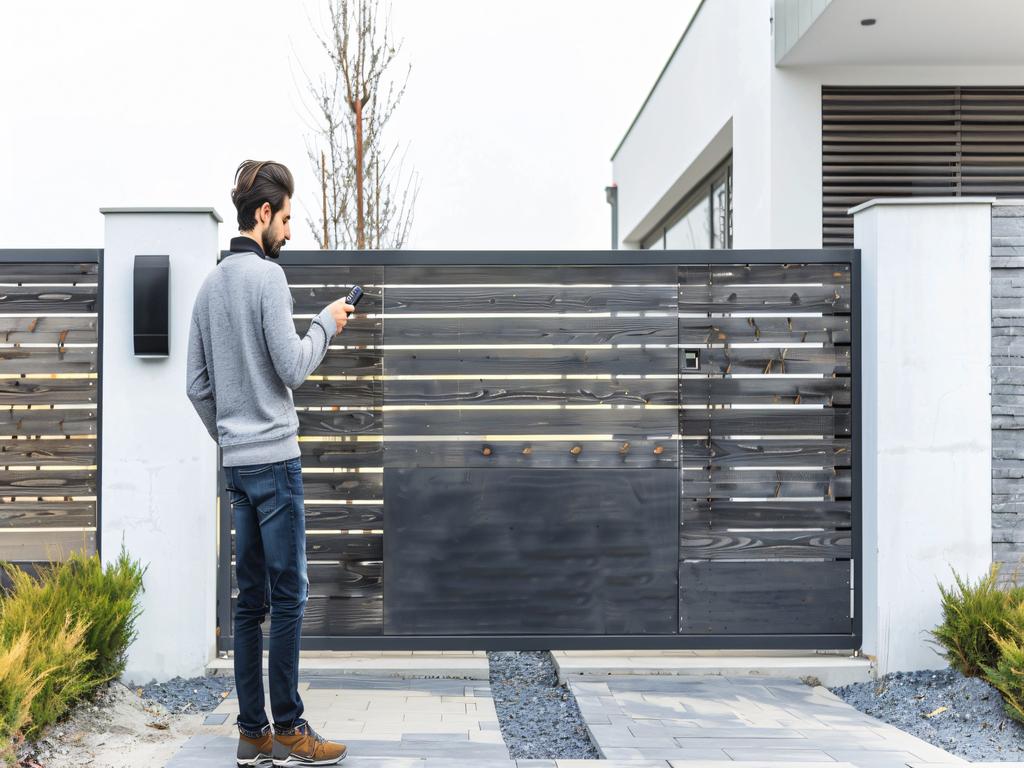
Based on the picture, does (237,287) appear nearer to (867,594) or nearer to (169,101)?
(867,594)

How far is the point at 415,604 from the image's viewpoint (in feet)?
14.0

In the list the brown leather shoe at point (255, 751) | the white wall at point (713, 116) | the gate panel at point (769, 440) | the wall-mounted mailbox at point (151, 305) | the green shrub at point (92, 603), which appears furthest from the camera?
the white wall at point (713, 116)

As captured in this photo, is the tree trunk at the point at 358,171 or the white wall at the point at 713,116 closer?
the white wall at the point at 713,116

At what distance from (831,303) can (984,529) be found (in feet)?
4.14

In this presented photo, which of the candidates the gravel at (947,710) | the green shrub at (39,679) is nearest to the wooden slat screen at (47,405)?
the green shrub at (39,679)

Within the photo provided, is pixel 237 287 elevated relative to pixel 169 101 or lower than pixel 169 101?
lower

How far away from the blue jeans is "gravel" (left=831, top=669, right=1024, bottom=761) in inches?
95.0

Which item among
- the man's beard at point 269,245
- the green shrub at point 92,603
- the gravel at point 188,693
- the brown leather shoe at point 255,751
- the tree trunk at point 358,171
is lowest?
the gravel at point 188,693

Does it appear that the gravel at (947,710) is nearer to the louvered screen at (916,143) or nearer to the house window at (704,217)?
the louvered screen at (916,143)

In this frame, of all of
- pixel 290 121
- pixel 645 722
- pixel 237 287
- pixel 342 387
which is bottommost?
pixel 645 722

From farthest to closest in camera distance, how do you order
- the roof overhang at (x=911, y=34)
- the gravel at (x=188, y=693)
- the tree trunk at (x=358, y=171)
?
the tree trunk at (x=358, y=171) < the roof overhang at (x=911, y=34) < the gravel at (x=188, y=693)

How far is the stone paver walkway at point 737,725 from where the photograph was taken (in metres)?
3.20

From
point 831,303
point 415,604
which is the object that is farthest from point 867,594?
point 415,604

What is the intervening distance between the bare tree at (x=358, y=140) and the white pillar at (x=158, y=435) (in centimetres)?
350
